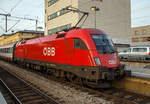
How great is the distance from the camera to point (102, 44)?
8.09m

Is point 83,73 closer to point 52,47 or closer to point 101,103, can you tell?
point 101,103

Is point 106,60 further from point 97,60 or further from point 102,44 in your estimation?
point 102,44

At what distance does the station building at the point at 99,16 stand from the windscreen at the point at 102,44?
20.1 m

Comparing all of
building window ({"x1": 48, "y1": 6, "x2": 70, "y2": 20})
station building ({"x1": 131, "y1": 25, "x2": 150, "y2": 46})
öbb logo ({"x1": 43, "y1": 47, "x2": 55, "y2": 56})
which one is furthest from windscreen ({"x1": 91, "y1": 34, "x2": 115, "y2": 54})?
station building ({"x1": 131, "y1": 25, "x2": 150, "y2": 46})

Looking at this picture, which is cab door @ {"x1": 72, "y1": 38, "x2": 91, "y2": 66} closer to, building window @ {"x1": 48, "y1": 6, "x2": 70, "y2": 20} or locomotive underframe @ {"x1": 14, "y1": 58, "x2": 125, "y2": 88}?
locomotive underframe @ {"x1": 14, "y1": 58, "x2": 125, "y2": 88}

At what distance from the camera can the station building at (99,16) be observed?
96.1 ft

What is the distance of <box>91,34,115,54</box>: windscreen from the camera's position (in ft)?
25.7

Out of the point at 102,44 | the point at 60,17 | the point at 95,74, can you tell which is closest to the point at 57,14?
the point at 60,17

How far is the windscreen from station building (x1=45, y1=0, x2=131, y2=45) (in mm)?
20050

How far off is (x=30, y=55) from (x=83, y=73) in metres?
8.44

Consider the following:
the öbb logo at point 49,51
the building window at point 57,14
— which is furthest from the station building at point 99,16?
the öbb logo at point 49,51

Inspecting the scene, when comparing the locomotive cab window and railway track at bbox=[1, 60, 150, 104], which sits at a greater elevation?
the locomotive cab window

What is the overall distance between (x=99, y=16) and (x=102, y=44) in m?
24.4

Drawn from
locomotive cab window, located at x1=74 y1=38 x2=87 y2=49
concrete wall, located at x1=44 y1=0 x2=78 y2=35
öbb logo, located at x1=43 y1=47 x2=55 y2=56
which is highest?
concrete wall, located at x1=44 y1=0 x2=78 y2=35
